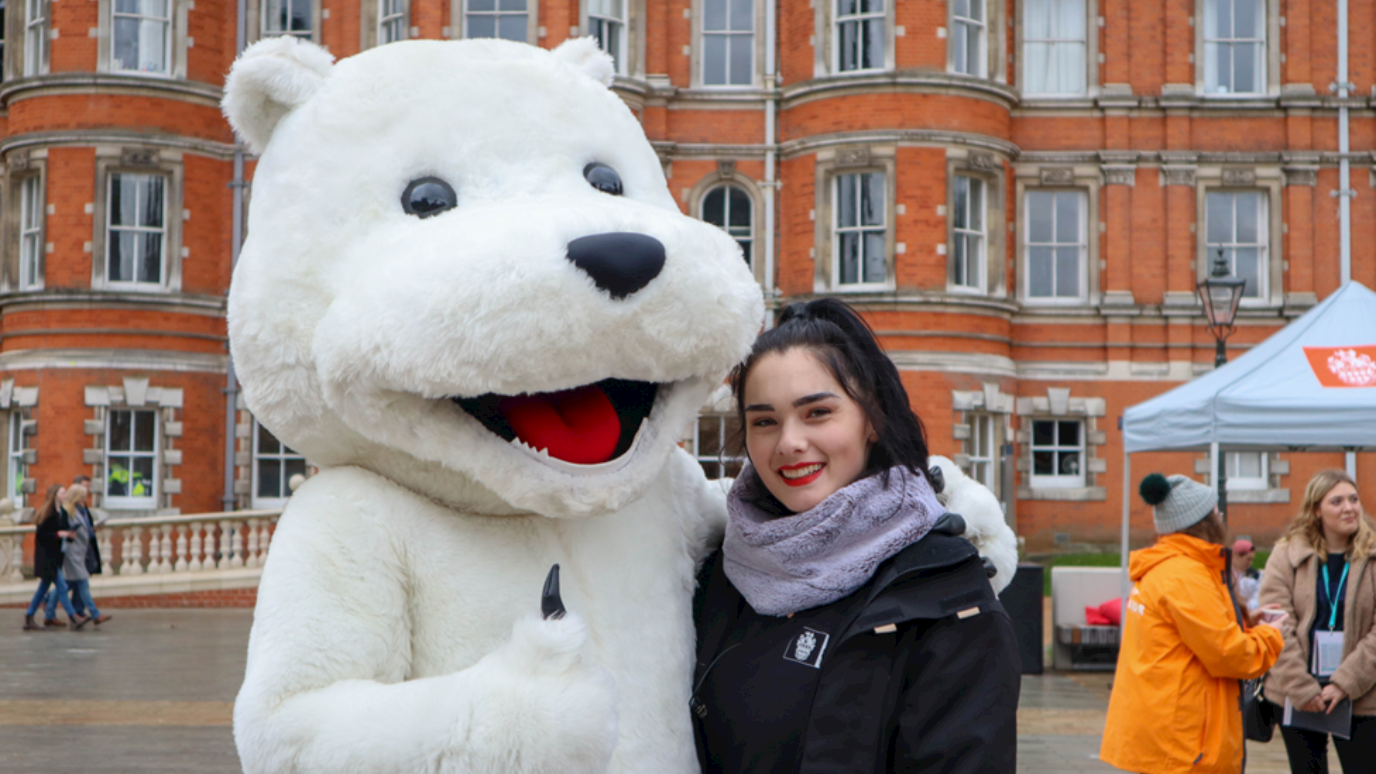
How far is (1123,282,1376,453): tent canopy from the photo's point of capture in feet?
29.7

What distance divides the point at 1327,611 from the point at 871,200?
16.1 m

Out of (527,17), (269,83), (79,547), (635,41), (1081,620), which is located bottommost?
(1081,620)

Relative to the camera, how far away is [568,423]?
2.41 metres

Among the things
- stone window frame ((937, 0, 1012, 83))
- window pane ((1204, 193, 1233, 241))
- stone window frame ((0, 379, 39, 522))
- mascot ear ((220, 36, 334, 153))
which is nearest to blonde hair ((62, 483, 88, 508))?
stone window frame ((0, 379, 39, 522))

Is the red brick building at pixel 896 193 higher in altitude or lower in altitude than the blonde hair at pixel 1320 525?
higher

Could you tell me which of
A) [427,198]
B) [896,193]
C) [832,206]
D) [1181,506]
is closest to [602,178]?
[427,198]

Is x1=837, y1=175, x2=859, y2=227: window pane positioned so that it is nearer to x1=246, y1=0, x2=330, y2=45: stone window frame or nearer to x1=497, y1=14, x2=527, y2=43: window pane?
x1=497, y1=14, x2=527, y2=43: window pane

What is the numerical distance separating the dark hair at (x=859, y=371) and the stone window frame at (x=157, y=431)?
20.5 m

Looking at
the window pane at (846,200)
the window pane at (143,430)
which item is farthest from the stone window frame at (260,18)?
the window pane at (846,200)

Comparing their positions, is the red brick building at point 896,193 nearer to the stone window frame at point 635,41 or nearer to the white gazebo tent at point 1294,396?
the stone window frame at point 635,41

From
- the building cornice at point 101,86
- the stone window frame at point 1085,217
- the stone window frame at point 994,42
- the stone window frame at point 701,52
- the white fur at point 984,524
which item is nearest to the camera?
the white fur at point 984,524

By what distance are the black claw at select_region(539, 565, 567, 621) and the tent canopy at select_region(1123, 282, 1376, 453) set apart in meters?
8.08

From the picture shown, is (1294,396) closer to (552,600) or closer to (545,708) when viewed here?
(552,600)

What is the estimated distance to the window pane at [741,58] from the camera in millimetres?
23250
